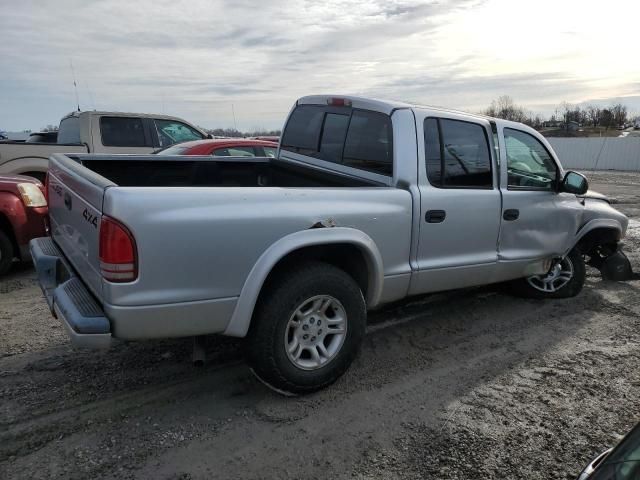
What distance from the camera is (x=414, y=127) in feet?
12.7

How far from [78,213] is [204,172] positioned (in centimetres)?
176

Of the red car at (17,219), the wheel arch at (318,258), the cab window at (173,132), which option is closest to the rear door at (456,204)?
the wheel arch at (318,258)

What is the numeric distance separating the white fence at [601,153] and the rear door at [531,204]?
26376 mm

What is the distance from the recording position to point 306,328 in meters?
3.33

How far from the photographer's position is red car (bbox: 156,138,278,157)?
7.36 meters

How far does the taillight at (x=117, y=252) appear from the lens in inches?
102

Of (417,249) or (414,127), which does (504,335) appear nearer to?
(417,249)

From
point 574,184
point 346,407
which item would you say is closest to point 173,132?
point 574,184

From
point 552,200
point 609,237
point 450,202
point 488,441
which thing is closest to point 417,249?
point 450,202

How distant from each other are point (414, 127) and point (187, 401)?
2.50 metres

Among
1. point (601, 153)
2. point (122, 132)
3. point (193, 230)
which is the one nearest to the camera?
point (193, 230)

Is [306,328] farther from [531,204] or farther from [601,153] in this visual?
[601,153]

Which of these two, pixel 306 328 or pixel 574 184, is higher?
pixel 574 184

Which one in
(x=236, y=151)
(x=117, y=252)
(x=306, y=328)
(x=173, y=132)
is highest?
(x=173, y=132)
